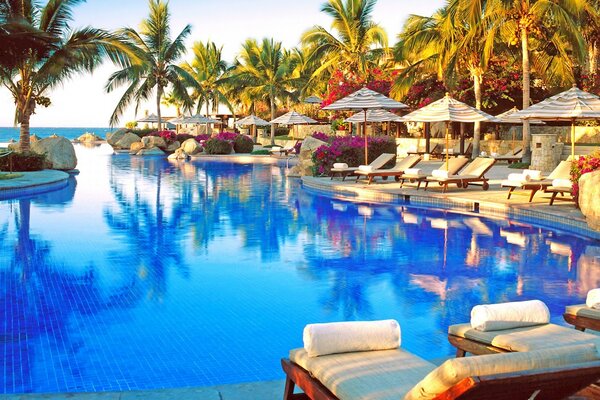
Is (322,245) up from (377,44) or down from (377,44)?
down

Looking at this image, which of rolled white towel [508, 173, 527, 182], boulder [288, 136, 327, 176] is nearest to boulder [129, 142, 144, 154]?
boulder [288, 136, 327, 176]

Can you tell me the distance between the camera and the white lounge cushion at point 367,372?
323 centimetres

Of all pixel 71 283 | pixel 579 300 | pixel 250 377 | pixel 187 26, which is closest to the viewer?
pixel 250 377

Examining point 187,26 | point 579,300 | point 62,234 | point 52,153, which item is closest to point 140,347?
point 579,300

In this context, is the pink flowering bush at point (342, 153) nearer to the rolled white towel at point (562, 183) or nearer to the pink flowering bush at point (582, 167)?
the rolled white towel at point (562, 183)

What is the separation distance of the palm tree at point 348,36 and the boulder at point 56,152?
1505 centimetres

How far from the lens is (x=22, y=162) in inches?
888

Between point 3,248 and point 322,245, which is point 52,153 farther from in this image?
point 322,245

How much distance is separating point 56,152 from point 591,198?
19578 mm

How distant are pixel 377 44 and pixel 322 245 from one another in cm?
2922

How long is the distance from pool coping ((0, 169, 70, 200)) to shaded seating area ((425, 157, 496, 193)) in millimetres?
9835

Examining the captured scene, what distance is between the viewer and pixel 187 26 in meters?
42.6

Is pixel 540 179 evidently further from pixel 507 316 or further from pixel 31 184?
pixel 31 184

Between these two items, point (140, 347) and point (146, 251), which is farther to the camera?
point (146, 251)
